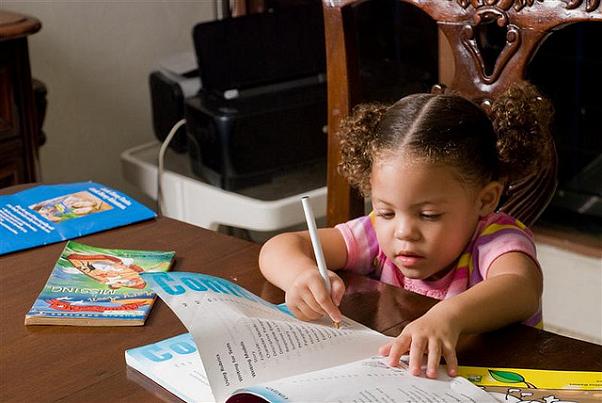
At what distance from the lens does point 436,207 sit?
109 centimetres

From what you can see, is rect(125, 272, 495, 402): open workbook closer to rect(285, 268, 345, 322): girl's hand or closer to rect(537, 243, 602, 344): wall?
rect(285, 268, 345, 322): girl's hand

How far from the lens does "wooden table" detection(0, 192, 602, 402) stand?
84 centimetres

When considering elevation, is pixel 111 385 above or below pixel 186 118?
above

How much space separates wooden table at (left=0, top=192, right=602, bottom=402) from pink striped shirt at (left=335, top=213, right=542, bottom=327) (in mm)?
129

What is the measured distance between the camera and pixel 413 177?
1.08 metres

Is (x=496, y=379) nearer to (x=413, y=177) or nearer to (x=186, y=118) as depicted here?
(x=413, y=177)

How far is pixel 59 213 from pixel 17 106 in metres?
0.82

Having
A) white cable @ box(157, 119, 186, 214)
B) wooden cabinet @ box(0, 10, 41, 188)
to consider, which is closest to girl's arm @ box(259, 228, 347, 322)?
wooden cabinet @ box(0, 10, 41, 188)

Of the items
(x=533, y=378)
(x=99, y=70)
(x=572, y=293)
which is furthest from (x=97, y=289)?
(x=572, y=293)

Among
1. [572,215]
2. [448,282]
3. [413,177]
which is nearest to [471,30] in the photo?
[413,177]

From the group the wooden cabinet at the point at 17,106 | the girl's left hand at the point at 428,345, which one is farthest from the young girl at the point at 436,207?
the wooden cabinet at the point at 17,106

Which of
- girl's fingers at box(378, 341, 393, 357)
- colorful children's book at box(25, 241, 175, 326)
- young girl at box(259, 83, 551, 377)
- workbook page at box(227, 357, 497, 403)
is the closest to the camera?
workbook page at box(227, 357, 497, 403)

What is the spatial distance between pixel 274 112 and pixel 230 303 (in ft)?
4.29

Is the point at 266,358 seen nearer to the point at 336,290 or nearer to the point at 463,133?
the point at 336,290
